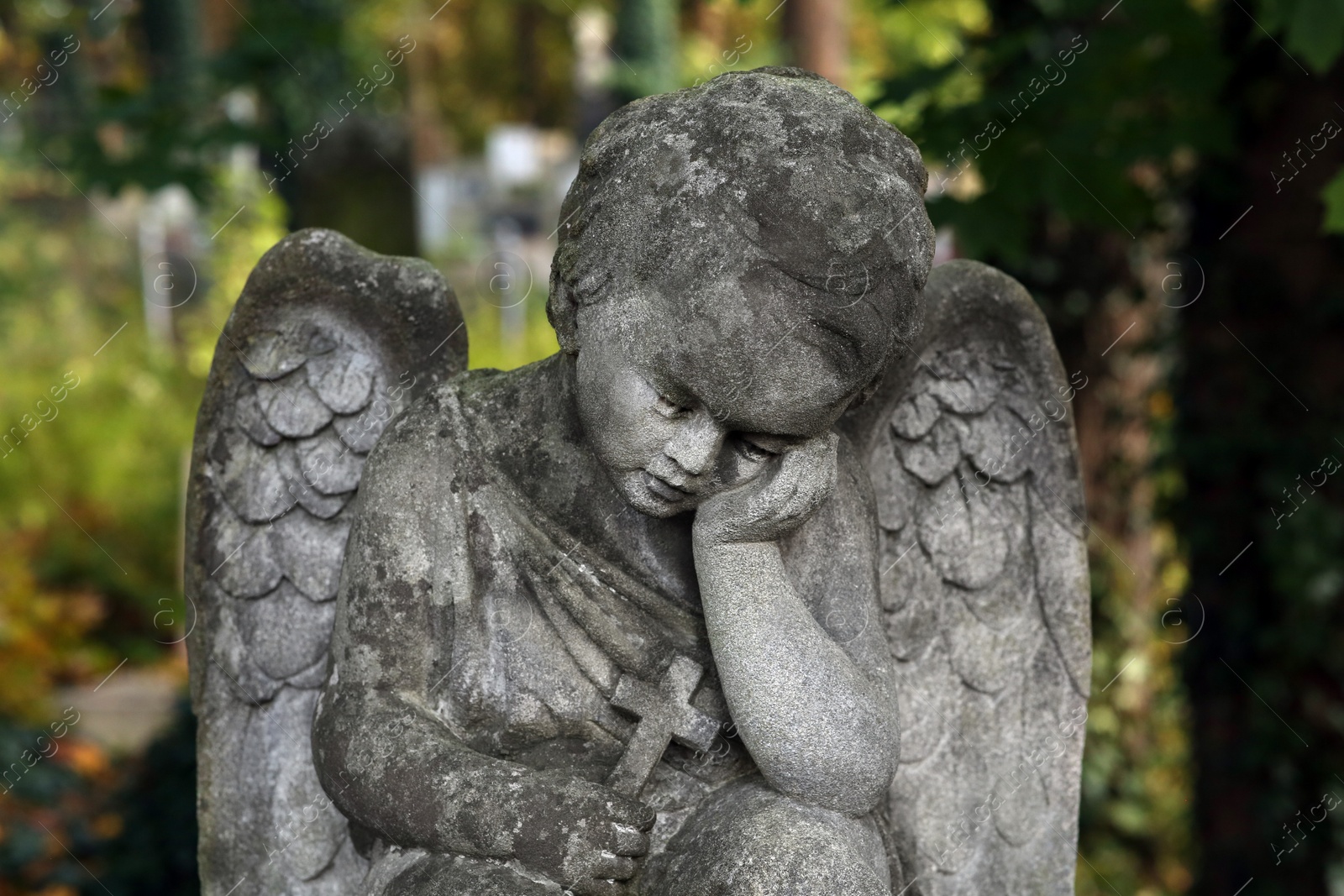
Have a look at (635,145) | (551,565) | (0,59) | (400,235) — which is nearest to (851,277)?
(635,145)

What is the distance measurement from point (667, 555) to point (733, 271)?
1.80 ft

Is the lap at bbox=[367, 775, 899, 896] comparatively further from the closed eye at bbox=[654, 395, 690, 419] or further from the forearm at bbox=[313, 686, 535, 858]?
the closed eye at bbox=[654, 395, 690, 419]

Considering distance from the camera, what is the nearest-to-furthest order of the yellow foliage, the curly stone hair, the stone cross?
the curly stone hair < the stone cross < the yellow foliage

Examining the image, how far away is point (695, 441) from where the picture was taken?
6.40 feet

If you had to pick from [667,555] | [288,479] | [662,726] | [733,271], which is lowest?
[288,479]

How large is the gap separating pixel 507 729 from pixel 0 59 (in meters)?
22.6

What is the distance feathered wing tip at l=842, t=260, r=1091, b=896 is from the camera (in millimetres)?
2477

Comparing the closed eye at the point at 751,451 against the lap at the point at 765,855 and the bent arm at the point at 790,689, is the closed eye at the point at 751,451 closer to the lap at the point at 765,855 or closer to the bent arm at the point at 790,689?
the bent arm at the point at 790,689

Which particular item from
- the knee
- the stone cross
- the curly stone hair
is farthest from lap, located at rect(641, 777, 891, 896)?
the curly stone hair

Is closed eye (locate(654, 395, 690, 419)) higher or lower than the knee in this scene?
higher

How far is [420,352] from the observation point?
243 cm

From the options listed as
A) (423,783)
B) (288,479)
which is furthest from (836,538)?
(288,479)

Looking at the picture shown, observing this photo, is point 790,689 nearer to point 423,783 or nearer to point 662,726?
point 662,726

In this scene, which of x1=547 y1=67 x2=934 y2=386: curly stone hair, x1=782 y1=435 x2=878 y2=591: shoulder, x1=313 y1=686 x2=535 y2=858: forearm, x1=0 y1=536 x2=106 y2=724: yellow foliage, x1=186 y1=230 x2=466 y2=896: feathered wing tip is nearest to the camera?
x1=547 y1=67 x2=934 y2=386: curly stone hair
